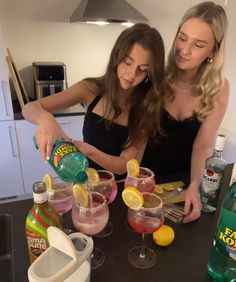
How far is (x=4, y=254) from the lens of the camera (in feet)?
2.92

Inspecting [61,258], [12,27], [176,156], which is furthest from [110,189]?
[12,27]

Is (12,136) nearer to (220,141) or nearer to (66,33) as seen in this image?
(66,33)

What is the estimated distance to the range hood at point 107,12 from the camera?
6.79 feet

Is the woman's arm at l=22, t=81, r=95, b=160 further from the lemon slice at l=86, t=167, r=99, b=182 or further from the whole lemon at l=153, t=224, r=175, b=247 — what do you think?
the whole lemon at l=153, t=224, r=175, b=247

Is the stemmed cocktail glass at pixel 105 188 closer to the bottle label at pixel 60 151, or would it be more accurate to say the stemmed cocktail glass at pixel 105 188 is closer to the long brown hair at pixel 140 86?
the bottle label at pixel 60 151

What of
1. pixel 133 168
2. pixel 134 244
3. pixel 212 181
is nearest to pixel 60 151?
pixel 133 168

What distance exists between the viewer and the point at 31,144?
91.3 inches

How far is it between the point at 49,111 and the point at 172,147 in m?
0.64

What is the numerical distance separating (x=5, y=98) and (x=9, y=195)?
2.95 ft

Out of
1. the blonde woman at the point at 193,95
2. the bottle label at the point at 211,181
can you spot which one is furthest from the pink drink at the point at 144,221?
the blonde woman at the point at 193,95

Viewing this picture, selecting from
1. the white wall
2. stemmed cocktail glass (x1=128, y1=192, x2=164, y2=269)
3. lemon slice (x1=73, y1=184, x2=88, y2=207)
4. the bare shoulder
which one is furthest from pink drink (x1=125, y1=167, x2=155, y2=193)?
the white wall

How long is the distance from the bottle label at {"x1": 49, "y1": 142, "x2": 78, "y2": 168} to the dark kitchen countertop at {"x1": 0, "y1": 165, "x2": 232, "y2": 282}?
0.82ft

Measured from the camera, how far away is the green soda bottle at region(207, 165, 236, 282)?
0.62 m

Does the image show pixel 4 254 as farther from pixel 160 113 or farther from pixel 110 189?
pixel 160 113
